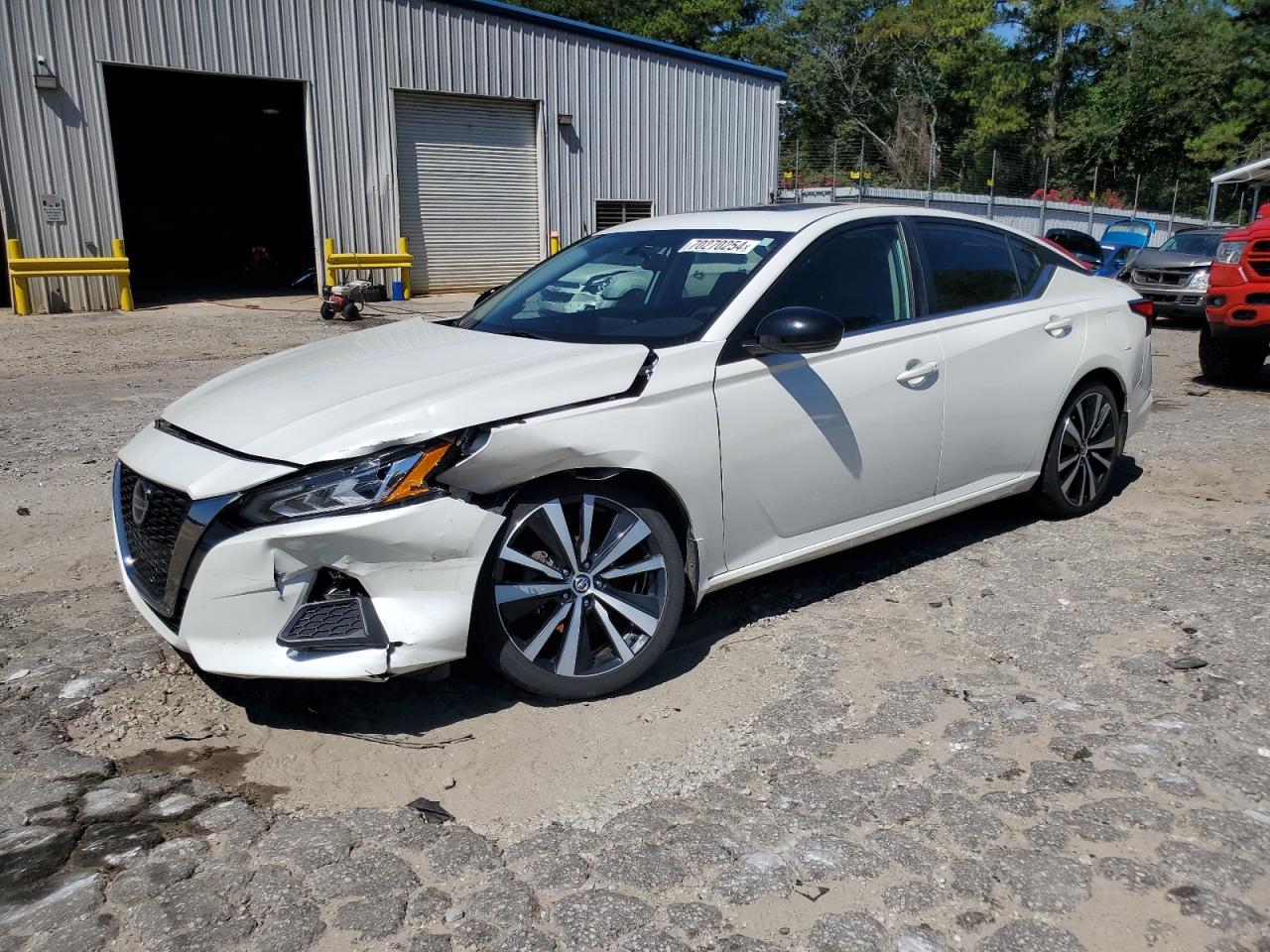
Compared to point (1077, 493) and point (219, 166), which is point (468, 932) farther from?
point (219, 166)

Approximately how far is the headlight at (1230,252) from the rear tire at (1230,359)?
0.65 meters

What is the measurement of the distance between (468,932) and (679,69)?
21.2 meters

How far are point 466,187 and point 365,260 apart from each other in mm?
2684

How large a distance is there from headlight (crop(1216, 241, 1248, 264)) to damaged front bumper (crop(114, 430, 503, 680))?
8078 millimetres

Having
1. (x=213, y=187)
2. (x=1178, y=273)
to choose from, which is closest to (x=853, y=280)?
(x=1178, y=273)

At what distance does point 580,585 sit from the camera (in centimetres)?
339

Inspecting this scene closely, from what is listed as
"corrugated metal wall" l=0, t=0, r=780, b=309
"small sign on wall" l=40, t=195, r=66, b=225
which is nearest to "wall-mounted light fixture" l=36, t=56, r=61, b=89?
"corrugated metal wall" l=0, t=0, r=780, b=309

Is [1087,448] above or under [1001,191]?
under

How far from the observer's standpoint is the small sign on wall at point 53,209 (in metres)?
15.2

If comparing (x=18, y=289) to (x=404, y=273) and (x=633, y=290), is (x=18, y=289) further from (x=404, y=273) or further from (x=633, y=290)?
(x=633, y=290)

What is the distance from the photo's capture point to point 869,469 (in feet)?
13.7

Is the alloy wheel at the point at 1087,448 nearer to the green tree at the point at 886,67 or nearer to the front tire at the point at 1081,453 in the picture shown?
the front tire at the point at 1081,453

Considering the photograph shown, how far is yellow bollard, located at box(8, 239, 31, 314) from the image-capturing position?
49.2 ft

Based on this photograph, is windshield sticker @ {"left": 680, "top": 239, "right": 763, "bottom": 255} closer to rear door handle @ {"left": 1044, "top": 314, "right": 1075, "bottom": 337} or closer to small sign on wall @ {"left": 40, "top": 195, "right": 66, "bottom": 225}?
rear door handle @ {"left": 1044, "top": 314, "right": 1075, "bottom": 337}
